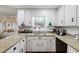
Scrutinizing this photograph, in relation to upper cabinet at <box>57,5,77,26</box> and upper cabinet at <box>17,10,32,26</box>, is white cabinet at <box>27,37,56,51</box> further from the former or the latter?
upper cabinet at <box>57,5,77,26</box>

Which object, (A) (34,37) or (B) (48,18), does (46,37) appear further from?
(B) (48,18)

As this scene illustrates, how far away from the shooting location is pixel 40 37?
470 centimetres

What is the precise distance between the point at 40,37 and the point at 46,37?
0.78 ft

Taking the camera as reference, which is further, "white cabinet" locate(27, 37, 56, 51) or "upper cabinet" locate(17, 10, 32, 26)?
"upper cabinet" locate(17, 10, 32, 26)

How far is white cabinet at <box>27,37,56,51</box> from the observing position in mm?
4695

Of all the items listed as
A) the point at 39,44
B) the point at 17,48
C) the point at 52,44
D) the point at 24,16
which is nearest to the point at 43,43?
the point at 39,44

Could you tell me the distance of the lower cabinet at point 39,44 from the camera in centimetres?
470

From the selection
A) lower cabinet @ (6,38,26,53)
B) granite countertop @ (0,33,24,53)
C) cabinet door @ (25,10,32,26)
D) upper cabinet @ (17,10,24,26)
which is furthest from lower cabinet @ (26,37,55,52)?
granite countertop @ (0,33,24,53)

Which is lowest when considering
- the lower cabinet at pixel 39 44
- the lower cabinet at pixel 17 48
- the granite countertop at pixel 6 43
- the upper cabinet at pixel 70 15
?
the lower cabinet at pixel 39 44

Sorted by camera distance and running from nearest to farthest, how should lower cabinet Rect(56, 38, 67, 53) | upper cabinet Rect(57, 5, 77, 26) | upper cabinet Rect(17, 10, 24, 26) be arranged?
lower cabinet Rect(56, 38, 67, 53), upper cabinet Rect(57, 5, 77, 26), upper cabinet Rect(17, 10, 24, 26)

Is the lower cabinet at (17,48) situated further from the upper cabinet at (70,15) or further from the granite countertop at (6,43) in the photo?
the upper cabinet at (70,15)

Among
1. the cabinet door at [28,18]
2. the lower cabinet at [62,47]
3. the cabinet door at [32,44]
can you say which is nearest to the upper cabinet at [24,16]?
the cabinet door at [28,18]

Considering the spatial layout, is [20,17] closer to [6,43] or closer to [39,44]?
[39,44]
